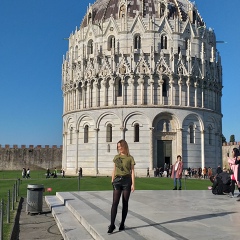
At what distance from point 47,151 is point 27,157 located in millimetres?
4031

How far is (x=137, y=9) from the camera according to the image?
52.2 metres

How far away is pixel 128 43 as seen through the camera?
4981 centimetres

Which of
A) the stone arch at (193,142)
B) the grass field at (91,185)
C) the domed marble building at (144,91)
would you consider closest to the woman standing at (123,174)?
the grass field at (91,185)

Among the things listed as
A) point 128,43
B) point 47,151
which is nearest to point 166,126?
point 128,43

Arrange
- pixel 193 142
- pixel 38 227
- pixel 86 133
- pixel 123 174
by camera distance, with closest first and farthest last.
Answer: pixel 123 174
pixel 38 227
pixel 193 142
pixel 86 133

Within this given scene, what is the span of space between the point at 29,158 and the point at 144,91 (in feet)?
115

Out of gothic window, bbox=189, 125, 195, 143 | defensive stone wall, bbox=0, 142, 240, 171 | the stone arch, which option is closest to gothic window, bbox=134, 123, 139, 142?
the stone arch

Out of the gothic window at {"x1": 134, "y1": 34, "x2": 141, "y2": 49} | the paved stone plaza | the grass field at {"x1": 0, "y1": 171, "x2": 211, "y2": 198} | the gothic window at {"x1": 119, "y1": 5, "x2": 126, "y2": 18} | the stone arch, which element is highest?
the gothic window at {"x1": 119, "y1": 5, "x2": 126, "y2": 18}

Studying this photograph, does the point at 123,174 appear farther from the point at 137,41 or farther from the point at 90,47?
the point at 90,47

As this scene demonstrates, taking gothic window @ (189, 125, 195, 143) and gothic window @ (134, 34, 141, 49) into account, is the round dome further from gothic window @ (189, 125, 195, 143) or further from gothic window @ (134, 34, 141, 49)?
gothic window @ (189, 125, 195, 143)

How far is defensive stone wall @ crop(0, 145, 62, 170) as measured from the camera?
243 feet

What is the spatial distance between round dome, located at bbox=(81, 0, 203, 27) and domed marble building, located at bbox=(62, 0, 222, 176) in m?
0.15

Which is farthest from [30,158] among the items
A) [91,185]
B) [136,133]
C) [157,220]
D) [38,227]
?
[157,220]

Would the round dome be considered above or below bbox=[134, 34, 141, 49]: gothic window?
above
